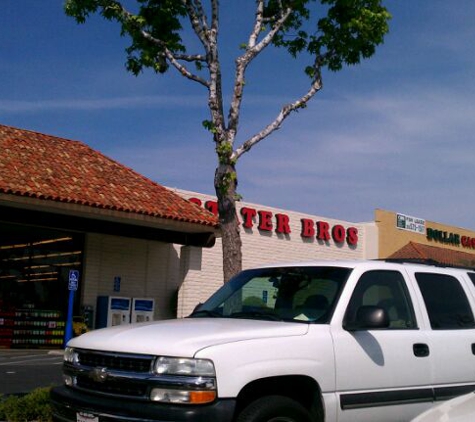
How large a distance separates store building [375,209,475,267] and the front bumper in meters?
26.9

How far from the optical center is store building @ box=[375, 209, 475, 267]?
108 feet

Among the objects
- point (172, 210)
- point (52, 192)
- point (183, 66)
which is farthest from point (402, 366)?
point (172, 210)

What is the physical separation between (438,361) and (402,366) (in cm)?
48

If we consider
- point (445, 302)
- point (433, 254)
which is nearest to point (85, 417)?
point (445, 302)

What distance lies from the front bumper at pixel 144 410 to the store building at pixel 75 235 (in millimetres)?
12618

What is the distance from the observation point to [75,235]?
70.0 feet

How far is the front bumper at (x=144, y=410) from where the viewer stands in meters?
5.12

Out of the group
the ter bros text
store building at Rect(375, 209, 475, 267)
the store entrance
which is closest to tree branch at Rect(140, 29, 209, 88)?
the store entrance

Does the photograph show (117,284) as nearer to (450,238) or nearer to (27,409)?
(27,409)

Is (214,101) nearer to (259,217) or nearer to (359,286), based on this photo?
(359,286)

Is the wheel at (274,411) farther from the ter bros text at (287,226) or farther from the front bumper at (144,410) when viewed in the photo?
the ter bros text at (287,226)

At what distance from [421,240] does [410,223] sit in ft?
3.66

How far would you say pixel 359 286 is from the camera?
21.0 ft

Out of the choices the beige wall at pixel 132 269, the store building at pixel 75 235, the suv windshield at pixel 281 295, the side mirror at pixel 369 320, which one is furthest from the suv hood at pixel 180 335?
the beige wall at pixel 132 269
